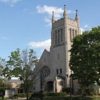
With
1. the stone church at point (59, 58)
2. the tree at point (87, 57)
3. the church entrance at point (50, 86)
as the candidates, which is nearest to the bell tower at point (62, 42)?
the stone church at point (59, 58)

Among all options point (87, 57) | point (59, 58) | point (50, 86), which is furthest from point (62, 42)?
point (87, 57)

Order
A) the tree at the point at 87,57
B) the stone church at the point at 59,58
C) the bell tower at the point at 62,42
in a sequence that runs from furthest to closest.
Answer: the bell tower at the point at 62,42, the stone church at the point at 59,58, the tree at the point at 87,57

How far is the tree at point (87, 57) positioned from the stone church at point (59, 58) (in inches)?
880

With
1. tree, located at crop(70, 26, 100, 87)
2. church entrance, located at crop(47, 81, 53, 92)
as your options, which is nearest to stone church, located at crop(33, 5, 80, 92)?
church entrance, located at crop(47, 81, 53, 92)

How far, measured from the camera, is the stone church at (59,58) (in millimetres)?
65625

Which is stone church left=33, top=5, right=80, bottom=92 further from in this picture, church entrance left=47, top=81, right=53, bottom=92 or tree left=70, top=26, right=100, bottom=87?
tree left=70, top=26, right=100, bottom=87

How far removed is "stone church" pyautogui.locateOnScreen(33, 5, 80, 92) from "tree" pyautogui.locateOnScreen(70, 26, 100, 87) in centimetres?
2236

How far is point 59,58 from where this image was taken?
69.8m

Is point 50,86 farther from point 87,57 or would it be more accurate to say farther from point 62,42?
point 87,57

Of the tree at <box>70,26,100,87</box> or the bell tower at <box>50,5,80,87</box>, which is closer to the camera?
the tree at <box>70,26,100,87</box>

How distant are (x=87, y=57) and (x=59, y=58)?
95.4ft

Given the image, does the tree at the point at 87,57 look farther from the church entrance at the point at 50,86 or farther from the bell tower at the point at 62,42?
the church entrance at the point at 50,86

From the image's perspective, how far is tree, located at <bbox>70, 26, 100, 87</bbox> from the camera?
130 ft

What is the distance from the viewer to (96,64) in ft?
130
